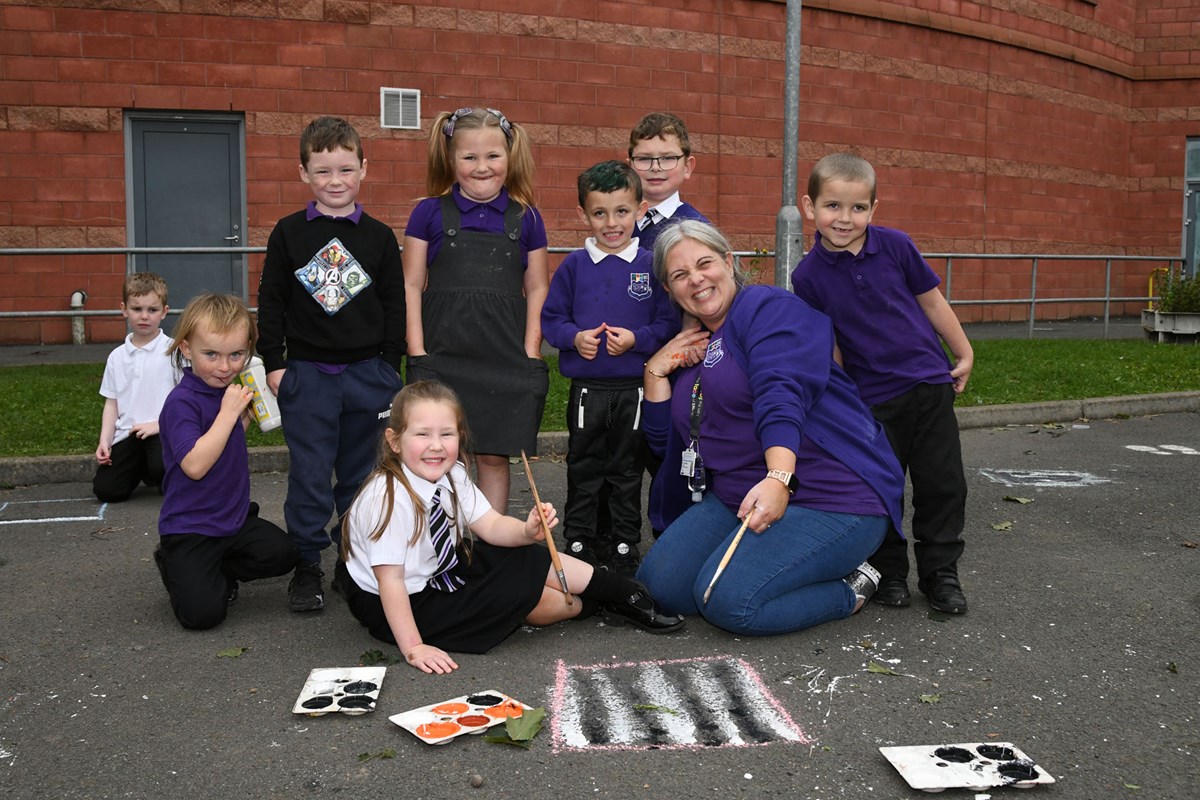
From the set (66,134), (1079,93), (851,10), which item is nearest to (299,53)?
(66,134)

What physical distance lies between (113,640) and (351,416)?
1.21 m

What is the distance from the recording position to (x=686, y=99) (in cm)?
1538

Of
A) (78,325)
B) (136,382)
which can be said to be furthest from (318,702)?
(78,325)

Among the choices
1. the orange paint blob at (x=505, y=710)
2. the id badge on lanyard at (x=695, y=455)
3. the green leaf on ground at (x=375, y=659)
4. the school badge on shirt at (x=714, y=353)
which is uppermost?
the school badge on shirt at (x=714, y=353)

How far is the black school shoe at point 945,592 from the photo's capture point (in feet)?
13.9

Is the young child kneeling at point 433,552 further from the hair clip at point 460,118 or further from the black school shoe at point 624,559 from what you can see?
the hair clip at point 460,118

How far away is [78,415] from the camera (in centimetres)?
796

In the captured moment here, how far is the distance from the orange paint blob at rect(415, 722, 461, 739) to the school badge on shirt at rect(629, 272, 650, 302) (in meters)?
2.16

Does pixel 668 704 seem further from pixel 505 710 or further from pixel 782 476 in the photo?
pixel 782 476

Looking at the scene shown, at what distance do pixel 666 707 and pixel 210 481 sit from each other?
6.47 ft

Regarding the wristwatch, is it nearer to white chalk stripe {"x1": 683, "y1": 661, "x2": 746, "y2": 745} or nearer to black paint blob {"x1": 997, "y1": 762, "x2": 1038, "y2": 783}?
white chalk stripe {"x1": 683, "y1": 661, "x2": 746, "y2": 745}

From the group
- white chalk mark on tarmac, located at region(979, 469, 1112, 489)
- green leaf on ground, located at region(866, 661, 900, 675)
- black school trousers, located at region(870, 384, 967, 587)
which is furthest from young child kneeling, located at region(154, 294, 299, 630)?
white chalk mark on tarmac, located at region(979, 469, 1112, 489)

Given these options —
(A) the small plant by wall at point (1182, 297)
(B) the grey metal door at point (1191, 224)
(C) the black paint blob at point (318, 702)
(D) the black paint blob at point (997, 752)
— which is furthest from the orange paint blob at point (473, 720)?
(B) the grey metal door at point (1191, 224)

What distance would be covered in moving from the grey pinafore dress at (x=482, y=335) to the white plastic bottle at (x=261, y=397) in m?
0.56
